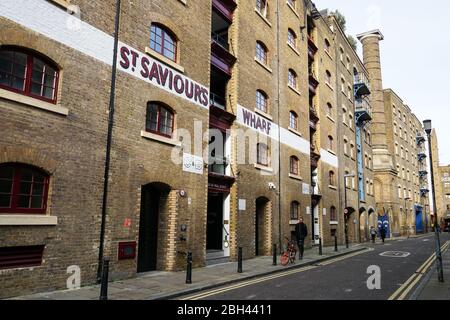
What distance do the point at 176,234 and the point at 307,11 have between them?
70.1 feet

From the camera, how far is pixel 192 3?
1437 centimetres

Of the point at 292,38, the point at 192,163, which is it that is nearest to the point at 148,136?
the point at 192,163

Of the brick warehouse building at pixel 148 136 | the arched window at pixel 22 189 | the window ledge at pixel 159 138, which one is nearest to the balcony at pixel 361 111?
the brick warehouse building at pixel 148 136

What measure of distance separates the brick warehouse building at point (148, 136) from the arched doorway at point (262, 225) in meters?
0.07

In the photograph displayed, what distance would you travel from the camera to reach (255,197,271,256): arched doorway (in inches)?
729

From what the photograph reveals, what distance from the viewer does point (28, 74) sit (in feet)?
28.3

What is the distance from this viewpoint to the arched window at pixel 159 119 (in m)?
12.1

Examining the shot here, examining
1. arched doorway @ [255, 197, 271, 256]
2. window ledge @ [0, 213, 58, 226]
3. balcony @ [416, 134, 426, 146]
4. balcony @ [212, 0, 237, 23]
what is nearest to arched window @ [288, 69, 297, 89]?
balcony @ [212, 0, 237, 23]

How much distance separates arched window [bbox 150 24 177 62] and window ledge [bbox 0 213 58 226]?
688cm

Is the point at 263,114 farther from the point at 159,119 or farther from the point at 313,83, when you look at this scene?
the point at 313,83

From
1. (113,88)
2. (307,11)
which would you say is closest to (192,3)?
(113,88)

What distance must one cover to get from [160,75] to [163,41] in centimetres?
156

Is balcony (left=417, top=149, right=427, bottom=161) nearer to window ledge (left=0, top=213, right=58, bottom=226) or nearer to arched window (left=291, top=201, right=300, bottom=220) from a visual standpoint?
arched window (left=291, top=201, right=300, bottom=220)

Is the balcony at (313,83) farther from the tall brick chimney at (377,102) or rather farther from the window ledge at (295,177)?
the tall brick chimney at (377,102)
